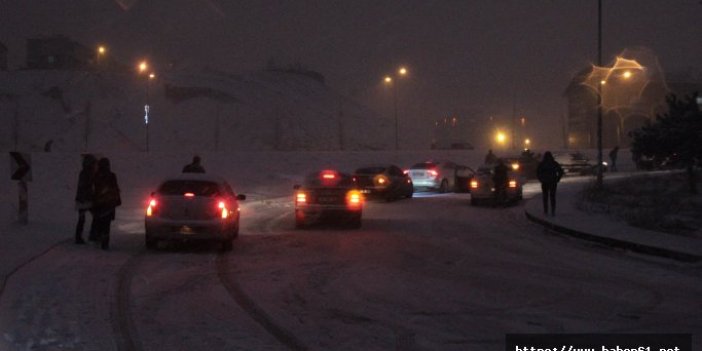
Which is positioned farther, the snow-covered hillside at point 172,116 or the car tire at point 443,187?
the snow-covered hillside at point 172,116

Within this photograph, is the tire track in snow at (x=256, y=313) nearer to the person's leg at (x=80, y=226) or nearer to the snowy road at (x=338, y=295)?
the snowy road at (x=338, y=295)

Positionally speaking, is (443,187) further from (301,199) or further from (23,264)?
(23,264)

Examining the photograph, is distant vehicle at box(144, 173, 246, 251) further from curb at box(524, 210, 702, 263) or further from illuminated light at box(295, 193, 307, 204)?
curb at box(524, 210, 702, 263)

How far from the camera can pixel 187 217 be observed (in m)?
14.1

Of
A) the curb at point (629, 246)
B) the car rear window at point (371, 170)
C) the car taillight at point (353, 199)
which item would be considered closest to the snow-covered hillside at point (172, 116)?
the car rear window at point (371, 170)

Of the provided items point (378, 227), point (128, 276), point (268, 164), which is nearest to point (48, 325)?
point (128, 276)

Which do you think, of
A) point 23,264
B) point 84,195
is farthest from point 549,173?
point 23,264

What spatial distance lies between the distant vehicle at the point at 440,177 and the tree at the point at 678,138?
24.3 feet

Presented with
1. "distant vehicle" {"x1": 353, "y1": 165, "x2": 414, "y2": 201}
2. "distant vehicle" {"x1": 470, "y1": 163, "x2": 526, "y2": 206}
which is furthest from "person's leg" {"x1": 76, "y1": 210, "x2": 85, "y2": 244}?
"distant vehicle" {"x1": 470, "y1": 163, "x2": 526, "y2": 206}

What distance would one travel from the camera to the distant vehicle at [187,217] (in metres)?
14.0

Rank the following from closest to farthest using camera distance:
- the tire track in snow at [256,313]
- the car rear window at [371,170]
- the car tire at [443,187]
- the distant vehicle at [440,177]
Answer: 1. the tire track in snow at [256,313]
2. the car rear window at [371,170]
3. the distant vehicle at [440,177]
4. the car tire at [443,187]

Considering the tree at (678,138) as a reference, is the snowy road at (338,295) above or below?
below

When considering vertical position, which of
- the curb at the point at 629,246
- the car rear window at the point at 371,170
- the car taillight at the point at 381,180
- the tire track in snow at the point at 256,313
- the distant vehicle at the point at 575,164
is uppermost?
the distant vehicle at the point at 575,164

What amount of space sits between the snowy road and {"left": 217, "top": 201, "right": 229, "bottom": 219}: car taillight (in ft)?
2.39
